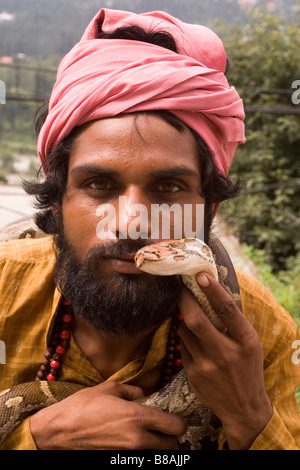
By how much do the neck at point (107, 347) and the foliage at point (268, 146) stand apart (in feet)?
27.7

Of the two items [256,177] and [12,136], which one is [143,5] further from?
[256,177]

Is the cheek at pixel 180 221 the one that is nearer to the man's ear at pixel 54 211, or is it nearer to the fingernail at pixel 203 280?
the fingernail at pixel 203 280

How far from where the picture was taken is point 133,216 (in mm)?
2027

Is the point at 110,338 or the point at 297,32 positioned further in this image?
the point at 297,32

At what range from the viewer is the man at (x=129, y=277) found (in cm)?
210

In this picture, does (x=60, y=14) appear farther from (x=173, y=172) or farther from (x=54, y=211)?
(x=173, y=172)

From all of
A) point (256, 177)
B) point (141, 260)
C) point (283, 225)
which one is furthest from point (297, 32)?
point (141, 260)

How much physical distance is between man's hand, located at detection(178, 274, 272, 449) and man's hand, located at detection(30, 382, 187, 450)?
0.22m

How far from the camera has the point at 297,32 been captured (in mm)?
12820

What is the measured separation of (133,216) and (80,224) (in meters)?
0.30

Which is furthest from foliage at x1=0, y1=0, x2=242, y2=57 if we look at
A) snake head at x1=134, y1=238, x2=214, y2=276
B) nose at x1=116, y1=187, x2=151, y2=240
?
snake head at x1=134, y1=238, x2=214, y2=276

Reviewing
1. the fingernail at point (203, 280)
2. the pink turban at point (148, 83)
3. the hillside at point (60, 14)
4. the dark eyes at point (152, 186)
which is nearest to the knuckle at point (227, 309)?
the fingernail at point (203, 280)

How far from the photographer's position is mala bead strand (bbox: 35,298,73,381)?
8.29ft

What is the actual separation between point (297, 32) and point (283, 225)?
4883mm
